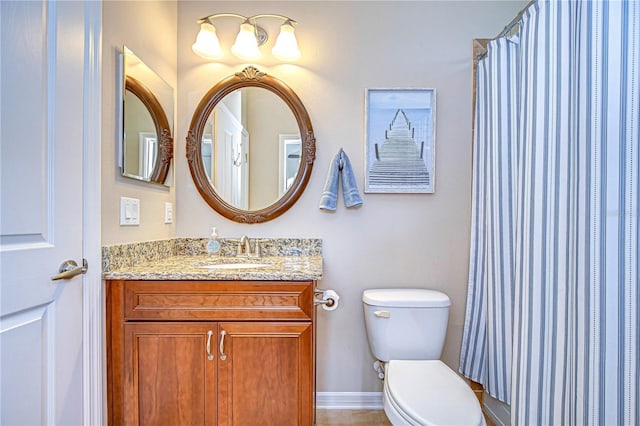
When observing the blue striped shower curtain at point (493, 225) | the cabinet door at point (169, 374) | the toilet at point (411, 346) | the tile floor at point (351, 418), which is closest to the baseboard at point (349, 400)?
the tile floor at point (351, 418)

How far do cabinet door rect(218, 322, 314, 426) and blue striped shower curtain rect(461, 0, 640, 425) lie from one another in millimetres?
814

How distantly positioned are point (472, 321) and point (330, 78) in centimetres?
154

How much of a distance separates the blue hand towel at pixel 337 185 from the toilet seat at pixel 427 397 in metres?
0.83

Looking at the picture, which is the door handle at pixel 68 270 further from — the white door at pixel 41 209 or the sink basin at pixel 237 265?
the sink basin at pixel 237 265

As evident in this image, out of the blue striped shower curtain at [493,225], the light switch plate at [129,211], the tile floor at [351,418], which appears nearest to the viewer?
the light switch plate at [129,211]

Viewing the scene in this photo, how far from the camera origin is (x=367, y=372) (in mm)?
1929

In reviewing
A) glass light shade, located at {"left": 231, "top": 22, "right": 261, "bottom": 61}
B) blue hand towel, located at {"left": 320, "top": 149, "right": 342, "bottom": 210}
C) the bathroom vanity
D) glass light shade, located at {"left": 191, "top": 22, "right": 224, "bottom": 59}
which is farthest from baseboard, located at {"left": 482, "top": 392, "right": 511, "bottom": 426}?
glass light shade, located at {"left": 191, "top": 22, "right": 224, "bottom": 59}

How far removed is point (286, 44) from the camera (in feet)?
5.98

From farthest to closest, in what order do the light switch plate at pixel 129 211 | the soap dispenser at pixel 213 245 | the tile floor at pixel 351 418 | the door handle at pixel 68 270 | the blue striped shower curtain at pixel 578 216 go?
the soap dispenser at pixel 213 245 → the tile floor at pixel 351 418 → the light switch plate at pixel 129 211 → the door handle at pixel 68 270 → the blue striped shower curtain at pixel 578 216

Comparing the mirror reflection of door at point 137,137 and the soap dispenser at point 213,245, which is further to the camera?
the soap dispenser at point 213,245

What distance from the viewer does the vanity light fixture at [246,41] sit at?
1810mm

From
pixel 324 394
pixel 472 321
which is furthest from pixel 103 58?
pixel 472 321

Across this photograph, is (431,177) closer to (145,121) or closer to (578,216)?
(578,216)

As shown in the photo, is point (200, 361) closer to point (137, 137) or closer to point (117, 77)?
point (137, 137)
